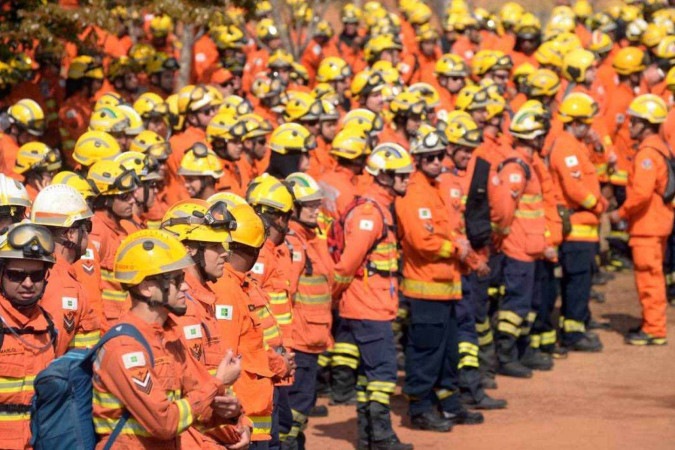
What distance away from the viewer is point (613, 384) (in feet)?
46.4

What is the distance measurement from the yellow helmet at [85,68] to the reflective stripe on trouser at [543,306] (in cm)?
568

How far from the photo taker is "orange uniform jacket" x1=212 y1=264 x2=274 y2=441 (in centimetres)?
824

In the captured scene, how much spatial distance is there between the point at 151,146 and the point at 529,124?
151 inches

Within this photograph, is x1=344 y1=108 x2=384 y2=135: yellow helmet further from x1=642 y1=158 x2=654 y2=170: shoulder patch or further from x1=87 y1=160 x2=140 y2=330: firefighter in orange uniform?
x1=87 y1=160 x2=140 y2=330: firefighter in orange uniform

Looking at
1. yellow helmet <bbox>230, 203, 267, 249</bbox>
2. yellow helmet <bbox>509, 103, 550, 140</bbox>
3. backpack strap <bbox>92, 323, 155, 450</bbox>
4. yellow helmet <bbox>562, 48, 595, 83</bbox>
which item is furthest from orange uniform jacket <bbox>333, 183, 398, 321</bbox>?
yellow helmet <bbox>562, 48, 595, 83</bbox>

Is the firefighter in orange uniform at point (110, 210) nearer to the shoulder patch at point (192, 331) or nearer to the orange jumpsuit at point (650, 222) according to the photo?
the shoulder patch at point (192, 331)

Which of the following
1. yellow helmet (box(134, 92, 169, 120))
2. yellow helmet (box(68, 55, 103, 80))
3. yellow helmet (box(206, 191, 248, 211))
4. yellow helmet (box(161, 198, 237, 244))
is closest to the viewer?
yellow helmet (box(161, 198, 237, 244))

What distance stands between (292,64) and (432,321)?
7.36 m

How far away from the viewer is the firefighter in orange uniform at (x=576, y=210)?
15.0 meters

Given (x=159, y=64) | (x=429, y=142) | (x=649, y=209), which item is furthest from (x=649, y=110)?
(x=159, y=64)

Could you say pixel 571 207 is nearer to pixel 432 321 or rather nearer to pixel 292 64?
pixel 432 321

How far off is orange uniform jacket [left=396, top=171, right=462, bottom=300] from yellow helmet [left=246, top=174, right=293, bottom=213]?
2393 millimetres

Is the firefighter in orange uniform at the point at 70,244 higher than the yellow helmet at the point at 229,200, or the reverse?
the yellow helmet at the point at 229,200

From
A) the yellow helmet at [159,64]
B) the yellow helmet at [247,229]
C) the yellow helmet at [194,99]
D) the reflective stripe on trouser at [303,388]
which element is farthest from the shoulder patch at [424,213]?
the yellow helmet at [159,64]
